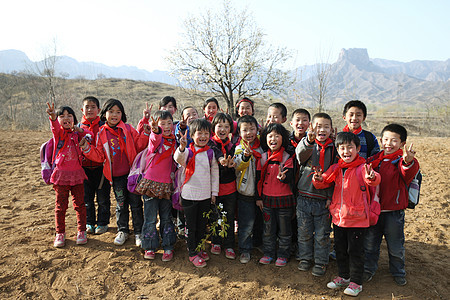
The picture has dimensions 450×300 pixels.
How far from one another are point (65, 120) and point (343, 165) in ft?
10.7

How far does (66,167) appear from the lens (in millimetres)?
3539

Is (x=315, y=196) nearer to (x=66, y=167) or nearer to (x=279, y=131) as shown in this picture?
(x=279, y=131)

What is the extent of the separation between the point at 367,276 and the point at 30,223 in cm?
471

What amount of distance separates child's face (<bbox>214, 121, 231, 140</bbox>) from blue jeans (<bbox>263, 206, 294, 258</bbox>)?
3.24 ft

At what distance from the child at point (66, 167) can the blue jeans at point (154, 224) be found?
91 cm

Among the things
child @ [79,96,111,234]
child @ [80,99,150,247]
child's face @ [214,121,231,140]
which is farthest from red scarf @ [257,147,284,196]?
child @ [79,96,111,234]

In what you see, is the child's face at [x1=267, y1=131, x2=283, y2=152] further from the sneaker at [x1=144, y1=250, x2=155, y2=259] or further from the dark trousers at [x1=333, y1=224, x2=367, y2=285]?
the sneaker at [x1=144, y1=250, x2=155, y2=259]

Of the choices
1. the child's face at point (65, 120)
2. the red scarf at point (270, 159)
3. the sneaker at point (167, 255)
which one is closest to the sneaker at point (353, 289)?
the red scarf at point (270, 159)

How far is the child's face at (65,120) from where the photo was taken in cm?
356

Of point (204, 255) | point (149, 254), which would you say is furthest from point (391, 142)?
point (149, 254)

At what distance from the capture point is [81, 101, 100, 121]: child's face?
12.4 feet

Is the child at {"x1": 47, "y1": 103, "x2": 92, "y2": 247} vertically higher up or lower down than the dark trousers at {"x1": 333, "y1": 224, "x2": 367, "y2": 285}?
higher up

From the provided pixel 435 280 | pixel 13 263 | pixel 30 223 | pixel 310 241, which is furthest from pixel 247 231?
pixel 30 223

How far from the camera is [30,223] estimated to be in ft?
14.6
